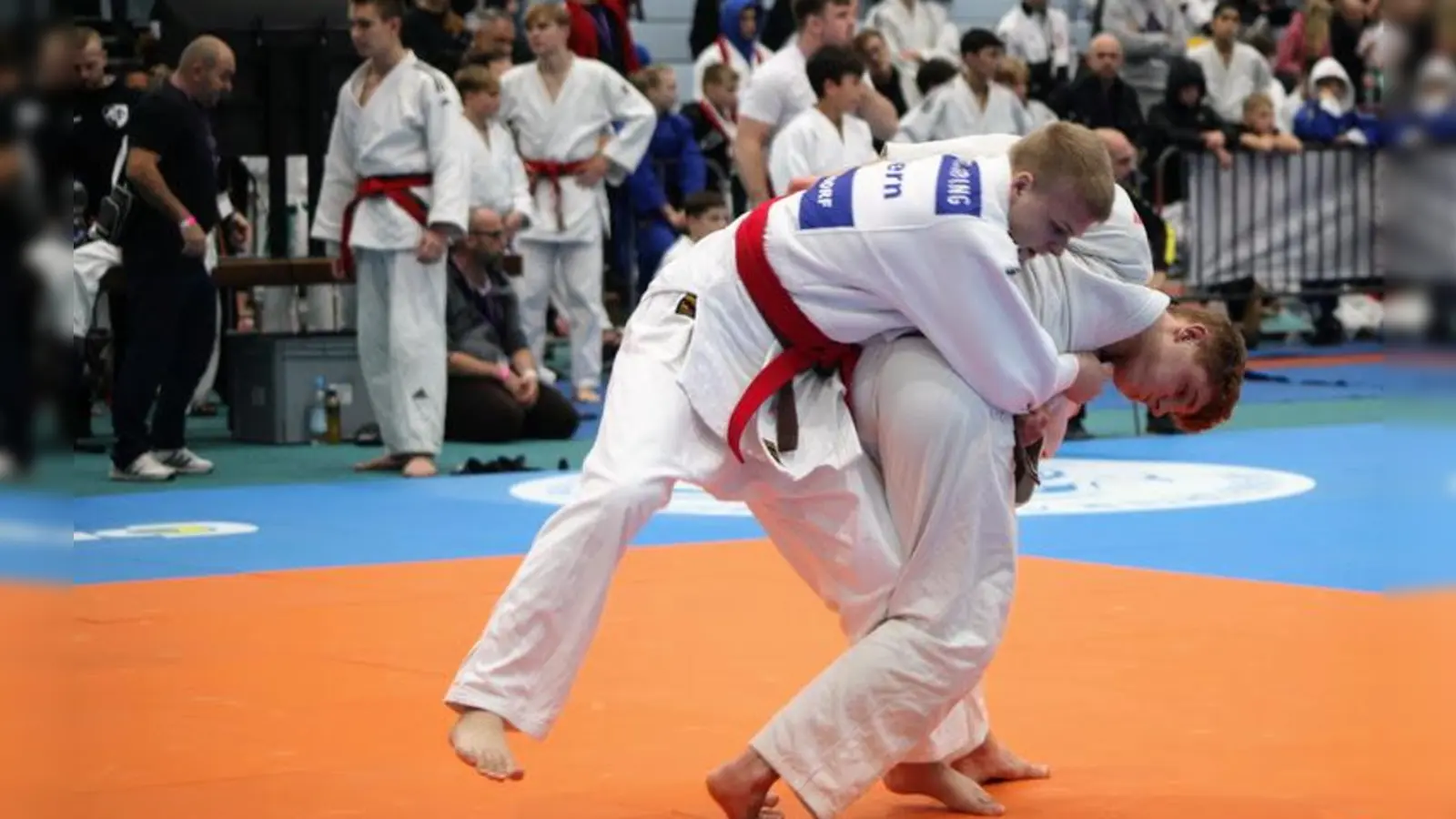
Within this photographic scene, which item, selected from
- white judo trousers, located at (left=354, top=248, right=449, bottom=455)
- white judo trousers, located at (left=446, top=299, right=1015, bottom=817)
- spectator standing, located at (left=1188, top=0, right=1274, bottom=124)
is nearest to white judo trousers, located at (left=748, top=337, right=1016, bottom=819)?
white judo trousers, located at (left=446, top=299, right=1015, bottom=817)

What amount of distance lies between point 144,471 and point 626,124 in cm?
372

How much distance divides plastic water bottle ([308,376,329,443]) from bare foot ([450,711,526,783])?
25.0ft

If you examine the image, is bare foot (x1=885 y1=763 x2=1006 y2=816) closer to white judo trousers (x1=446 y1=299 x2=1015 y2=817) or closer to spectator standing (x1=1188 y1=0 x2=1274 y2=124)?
white judo trousers (x1=446 y1=299 x2=1015 y2=817)

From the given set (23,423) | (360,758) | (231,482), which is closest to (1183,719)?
(360,758)

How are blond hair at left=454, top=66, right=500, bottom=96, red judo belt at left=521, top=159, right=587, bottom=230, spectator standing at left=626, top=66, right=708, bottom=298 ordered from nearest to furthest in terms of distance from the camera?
blond hair at left=454, top=66, right=500, bottom=96 → red judo belt at left=521, top=159, right=587, bottom=230 → spectator standing at left=626, top=66, right=708, bottom=298

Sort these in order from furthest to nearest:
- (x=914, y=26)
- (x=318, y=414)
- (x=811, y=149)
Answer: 1. (x=914, y=26)
2. (x=318, y=414)
3. (x=811, y=149)

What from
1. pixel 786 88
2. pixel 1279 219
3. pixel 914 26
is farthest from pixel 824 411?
pixel 914 26

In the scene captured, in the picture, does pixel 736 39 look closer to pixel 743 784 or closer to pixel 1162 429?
pixel 1162 429

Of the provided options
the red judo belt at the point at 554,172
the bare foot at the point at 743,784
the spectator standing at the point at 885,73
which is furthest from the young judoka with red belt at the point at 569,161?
the bare foot at the point at 743,784

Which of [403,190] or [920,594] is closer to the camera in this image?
[920,594]

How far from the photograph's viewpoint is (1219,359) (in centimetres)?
341

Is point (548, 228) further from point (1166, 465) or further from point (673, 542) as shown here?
point (673, 542)

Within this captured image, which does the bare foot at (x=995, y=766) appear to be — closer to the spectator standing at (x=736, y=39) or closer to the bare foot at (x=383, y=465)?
the bare foot at (x=383, y=465)

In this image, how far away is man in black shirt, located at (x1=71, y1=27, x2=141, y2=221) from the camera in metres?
9.83
